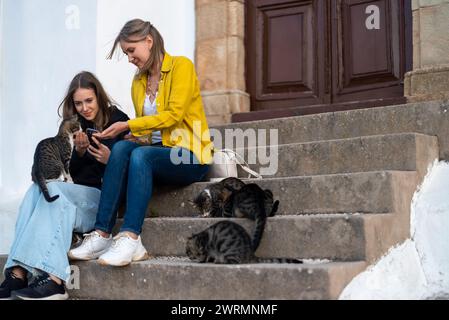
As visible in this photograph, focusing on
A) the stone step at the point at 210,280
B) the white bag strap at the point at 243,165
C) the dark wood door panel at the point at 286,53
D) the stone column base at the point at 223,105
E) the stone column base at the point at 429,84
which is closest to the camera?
the stone step at the point at 210,280

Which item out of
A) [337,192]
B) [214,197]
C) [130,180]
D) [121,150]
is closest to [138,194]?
[130,180]

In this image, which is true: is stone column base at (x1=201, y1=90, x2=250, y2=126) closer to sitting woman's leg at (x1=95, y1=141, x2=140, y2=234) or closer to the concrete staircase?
the concrete staircase

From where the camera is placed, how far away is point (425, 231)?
371 centimetres

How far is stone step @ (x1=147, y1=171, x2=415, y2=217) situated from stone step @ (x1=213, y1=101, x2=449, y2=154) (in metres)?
0.58

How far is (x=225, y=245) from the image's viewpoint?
10.9 feet

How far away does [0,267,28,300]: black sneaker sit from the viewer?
3.60 m

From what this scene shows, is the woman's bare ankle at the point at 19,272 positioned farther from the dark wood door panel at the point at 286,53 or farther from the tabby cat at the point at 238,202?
the dark wood door panel at the point at 286,53

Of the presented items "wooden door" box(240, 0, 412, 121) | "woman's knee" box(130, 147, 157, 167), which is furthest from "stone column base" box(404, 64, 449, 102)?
"woman's knee" box(130, 147, 157, 167)

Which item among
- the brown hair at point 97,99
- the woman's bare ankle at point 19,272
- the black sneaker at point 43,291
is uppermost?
the brown hair at point 97,99

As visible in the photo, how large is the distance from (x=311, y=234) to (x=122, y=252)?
104 centimetres

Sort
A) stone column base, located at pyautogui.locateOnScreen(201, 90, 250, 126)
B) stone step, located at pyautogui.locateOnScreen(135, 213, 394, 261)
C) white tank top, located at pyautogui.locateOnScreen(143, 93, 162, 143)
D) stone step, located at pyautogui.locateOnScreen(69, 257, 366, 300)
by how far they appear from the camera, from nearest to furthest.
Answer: stone step, located at pyautogui.locateOnScreen(69, 257, 366, 300)
stone step, located at pyautogui.locateOnScreen(135, 213, 394, 261)
white tank top, located at pyautogui.locateOnScreen(143, 93, 162, 143)
stone column base, located at pyautogui.locateOnScreen(201, 90, 250, 126)

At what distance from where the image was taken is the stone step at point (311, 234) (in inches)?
127

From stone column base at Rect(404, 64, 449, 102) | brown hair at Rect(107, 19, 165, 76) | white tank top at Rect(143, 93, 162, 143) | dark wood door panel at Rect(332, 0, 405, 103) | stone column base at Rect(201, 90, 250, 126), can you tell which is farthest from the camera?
stone column base at Rect(201, 90, 250, 126)

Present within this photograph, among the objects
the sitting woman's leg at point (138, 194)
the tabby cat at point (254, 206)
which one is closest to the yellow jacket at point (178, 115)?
the sitting woman's leg at point (138, 194)
